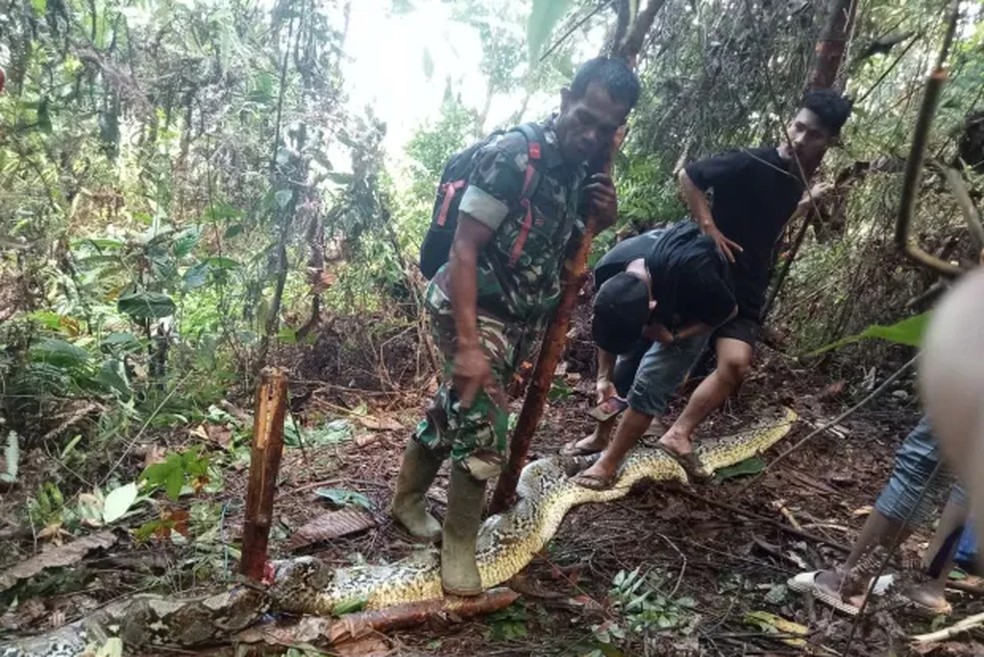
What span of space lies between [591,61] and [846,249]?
3.54 m

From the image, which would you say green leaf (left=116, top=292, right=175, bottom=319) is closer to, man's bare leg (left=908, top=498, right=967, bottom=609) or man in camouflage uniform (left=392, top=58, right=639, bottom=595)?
man in camouflage uniform (left=392, top=58, right=639, bottom=595)

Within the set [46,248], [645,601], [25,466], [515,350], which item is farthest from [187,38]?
[645,601]

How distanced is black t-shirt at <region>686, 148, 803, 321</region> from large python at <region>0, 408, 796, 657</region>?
110cm

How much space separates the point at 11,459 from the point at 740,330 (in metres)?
3.45

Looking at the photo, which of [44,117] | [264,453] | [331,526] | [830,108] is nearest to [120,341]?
[44,117]

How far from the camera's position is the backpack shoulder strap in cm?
246

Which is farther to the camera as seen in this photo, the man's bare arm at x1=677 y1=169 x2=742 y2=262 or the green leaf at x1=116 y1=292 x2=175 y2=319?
the green leaf at x1=116 y1=292 x2=175 y2=319

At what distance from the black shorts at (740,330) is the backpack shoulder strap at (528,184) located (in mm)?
1580

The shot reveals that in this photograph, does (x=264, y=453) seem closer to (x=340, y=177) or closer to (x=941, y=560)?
(x=340, y=177)

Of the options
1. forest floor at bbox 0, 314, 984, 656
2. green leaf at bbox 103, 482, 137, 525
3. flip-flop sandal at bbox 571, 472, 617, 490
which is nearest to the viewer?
forest floor at bbox 0, 314, 984, 656

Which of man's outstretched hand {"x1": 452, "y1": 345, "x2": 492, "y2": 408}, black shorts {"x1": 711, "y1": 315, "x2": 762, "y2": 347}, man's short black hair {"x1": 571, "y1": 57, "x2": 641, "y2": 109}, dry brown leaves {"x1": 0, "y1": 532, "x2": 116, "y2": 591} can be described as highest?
man's short black hair {"x1": 571, "y1": 57, "x2": 641, "y2": 109}

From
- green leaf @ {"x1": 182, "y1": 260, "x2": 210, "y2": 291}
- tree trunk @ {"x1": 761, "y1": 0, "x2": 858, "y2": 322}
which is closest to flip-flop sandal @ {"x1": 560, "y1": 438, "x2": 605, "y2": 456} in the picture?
tree trunk @ {"x1": 761, "y1": 0, "x2": 858, "y2": 322}

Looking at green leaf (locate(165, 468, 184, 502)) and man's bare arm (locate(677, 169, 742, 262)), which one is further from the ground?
man's bare arm (locate(677, 169, 742, 262))

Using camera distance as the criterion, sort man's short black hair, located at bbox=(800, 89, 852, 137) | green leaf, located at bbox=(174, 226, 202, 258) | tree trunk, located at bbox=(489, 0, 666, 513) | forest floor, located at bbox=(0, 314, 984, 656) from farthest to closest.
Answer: green leaf, located at bbox=(174, 226, 202, 258) < man's short black hair, located at bbox=(800, 89, 852, 137) < tree trunk, located at bbox=(489, 0, 666, 513) < forest floor, located at bbox=(0, 314, 984, 656)
